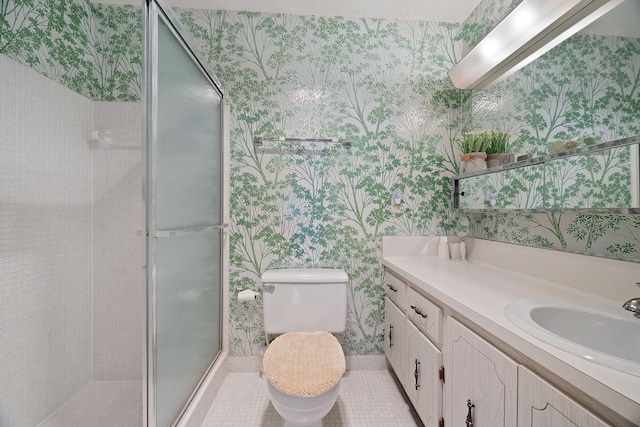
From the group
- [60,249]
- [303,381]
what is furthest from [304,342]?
[60,249]

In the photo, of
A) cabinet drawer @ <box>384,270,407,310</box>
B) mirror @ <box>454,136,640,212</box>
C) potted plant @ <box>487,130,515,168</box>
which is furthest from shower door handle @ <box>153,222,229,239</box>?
potted plant @ <box>487,130,515,168</box>

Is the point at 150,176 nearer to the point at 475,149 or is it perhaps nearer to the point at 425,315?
the point at 425,315

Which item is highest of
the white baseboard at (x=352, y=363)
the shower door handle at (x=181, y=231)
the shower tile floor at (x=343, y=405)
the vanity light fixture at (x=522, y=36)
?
the vanity light fixture at (x=522, y=36)

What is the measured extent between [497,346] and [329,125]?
149 centimetres

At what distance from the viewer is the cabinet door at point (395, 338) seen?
141 centimetres

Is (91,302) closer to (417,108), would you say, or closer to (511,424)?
(511,424)

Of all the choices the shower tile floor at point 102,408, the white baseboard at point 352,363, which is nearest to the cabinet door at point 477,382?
the white baseboard at point 352,363

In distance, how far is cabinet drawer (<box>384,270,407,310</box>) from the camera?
142 cm

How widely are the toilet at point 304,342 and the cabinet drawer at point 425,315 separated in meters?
0.40

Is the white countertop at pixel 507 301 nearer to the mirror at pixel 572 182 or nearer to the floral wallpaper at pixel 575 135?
the floral wallpaper at pixel 575 135

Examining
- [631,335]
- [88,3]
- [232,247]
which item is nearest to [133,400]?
[232,247]

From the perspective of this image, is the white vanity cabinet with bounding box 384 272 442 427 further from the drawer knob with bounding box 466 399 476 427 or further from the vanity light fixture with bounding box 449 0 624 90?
the vanity light fixture with bounding box 449 0 624 90

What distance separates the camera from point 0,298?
114cm

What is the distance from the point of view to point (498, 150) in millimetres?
1491
